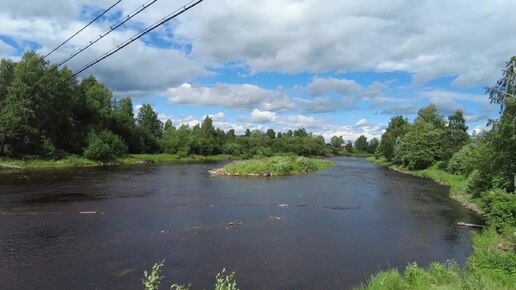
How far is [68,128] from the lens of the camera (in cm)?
8406

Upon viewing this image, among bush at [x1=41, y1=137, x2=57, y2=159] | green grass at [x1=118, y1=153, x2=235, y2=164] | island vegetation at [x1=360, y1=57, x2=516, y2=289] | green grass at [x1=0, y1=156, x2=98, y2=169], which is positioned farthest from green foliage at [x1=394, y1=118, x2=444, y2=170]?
bush at [x1=41, y1=137, x2=57, y2=159]

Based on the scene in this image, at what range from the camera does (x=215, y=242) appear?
21.3m

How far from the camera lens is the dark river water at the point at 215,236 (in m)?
16.4

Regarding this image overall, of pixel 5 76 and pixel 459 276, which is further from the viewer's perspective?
pixel 5 76

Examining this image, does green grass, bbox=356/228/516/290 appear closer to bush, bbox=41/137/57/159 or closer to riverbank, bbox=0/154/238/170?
riverbank, bbox=0/154/238/170

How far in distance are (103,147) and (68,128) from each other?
10.7 m

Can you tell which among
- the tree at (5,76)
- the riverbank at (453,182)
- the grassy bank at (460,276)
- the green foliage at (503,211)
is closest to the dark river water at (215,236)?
the riverbank at (453,182)

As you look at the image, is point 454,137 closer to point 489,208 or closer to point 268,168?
point 268,168

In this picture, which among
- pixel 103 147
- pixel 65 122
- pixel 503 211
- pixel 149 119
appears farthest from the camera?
pixel 149 119

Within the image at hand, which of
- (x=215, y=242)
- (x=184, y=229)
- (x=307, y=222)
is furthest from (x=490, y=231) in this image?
(x=184, y=229)

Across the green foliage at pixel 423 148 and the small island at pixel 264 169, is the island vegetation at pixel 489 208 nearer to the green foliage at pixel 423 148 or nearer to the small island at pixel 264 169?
the green foliage at pixel 423 148

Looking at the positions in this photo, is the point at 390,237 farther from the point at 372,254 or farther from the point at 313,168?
the point at 313,168

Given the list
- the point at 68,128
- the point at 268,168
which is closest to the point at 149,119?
the point at 68,128

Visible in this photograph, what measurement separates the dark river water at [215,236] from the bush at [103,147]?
3810cm
